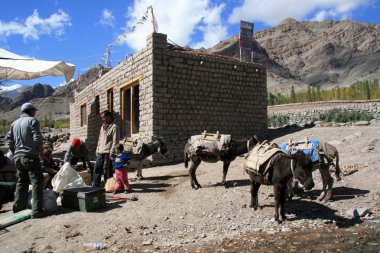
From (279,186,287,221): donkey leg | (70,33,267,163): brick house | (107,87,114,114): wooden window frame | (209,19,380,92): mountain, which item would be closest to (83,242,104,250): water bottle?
(279,186,287,221): donkey leg

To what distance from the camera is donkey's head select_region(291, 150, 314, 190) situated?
207 inches

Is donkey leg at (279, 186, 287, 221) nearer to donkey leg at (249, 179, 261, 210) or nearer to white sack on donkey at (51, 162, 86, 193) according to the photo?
donkey leg at (249, 179, 261, 210)

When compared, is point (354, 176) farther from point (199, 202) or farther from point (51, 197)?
point (51, 197)

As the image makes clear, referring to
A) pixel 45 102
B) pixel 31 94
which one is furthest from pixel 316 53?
pixel 31 94

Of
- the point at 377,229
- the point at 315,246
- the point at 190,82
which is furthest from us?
the point at 190,82

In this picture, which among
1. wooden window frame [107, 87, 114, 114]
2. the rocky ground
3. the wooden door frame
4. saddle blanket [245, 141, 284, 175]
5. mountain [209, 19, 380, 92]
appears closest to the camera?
the rocky ground

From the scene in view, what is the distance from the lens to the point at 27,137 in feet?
19.5

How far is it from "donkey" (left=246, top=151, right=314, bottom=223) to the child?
290 centimetres

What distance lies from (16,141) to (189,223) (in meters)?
3.24

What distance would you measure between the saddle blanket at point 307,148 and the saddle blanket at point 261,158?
587mm

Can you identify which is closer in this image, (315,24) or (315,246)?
(315,246)

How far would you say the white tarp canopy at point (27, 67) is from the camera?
30.5 feet

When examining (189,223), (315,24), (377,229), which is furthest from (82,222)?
(315,24)

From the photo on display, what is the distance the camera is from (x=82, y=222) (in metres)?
5.75
